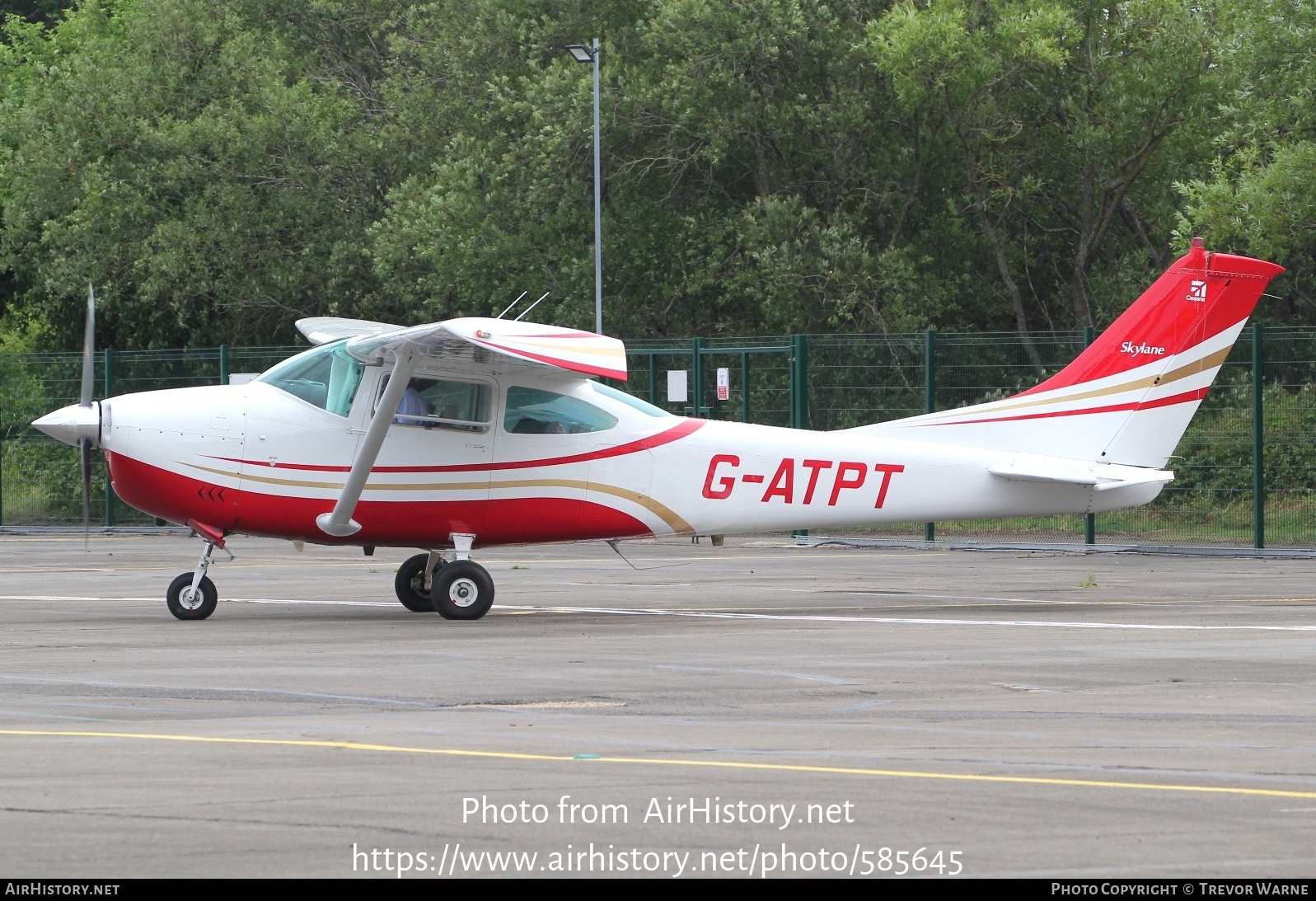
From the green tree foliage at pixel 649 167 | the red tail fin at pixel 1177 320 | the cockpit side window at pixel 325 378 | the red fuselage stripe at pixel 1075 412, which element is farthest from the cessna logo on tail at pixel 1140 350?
the green tree foliage at pixel 649 167

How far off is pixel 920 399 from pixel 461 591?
11806 mm

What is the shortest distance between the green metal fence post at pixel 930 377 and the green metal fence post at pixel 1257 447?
4.38 metres

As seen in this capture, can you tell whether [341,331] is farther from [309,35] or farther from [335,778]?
[309,35]

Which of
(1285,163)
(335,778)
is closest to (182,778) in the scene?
(335,778)

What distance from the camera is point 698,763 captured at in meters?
7.63

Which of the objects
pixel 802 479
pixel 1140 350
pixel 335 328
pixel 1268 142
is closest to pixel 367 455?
pixel 335 328

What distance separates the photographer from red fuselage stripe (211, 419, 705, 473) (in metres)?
14.6

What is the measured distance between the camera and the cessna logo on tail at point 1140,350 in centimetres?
1554

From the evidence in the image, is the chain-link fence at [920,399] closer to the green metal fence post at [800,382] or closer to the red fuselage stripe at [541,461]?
the green metal fence post at [800,382]

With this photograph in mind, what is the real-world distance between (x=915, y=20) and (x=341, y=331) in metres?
19.5

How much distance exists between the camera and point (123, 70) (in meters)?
40.3

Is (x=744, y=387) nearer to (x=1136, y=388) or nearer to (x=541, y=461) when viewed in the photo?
(x=1136, y=388)

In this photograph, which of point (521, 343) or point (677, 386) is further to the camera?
point (677, 386)

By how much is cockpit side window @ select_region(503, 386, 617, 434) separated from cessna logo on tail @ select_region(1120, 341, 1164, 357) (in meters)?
4.68
